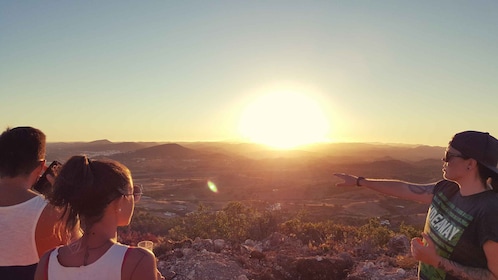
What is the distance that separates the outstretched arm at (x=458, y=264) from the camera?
8.07 ft

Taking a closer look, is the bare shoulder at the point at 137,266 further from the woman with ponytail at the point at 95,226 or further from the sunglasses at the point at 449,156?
the sunglasses at the point at 449,156

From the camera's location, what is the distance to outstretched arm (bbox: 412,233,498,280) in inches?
96.9

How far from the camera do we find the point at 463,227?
8.63ft

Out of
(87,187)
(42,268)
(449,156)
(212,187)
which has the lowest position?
(212,187)

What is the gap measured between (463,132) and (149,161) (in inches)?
4017

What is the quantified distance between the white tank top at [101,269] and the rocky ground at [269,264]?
5.46 m

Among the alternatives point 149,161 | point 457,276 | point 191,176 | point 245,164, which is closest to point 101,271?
point 457,276

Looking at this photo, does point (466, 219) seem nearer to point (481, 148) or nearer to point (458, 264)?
point (458, 264)

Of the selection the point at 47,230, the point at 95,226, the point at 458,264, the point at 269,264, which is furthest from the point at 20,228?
the point at 269,264

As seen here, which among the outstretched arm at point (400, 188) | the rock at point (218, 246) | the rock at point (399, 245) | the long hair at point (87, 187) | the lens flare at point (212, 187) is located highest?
the long hair at point (87, 187)

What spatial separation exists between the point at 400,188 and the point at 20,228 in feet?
9.45

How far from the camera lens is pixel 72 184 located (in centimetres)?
180

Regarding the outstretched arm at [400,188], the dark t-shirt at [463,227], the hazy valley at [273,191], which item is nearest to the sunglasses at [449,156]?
the dark t-shirt at [463,227]

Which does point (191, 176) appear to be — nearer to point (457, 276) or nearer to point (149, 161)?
point (149, 161)
